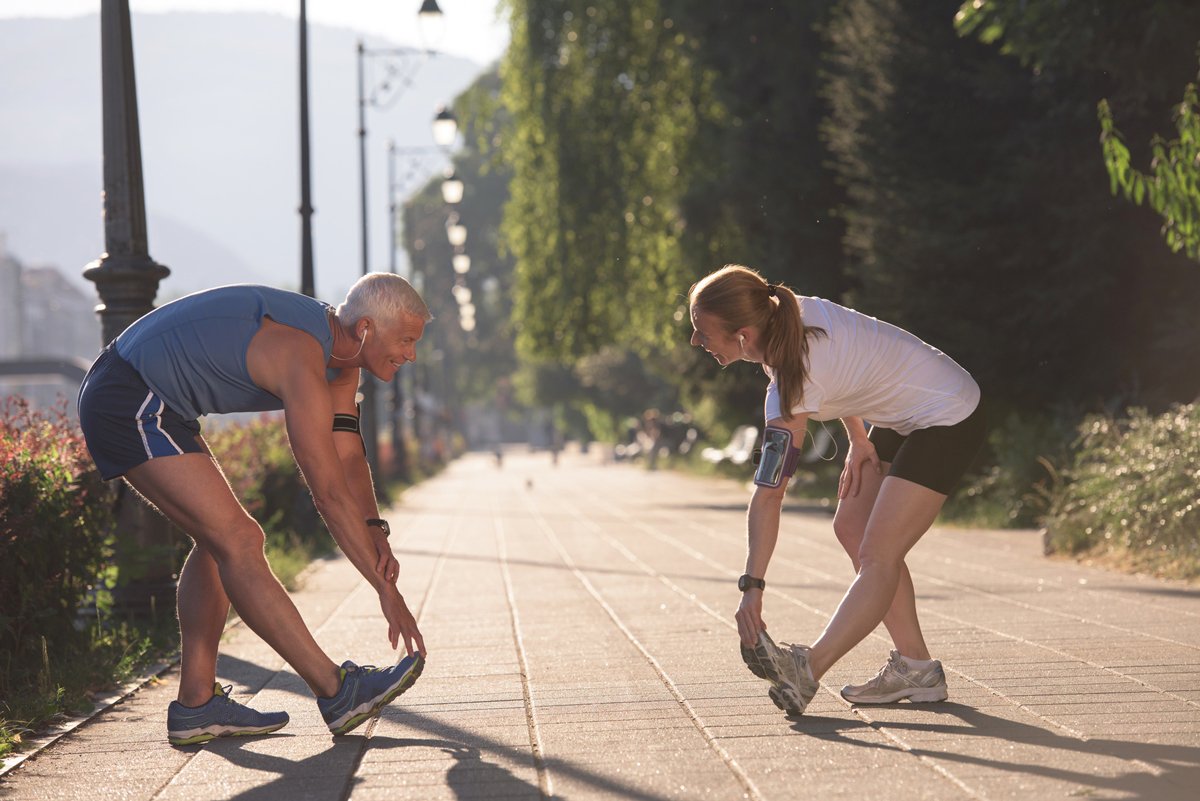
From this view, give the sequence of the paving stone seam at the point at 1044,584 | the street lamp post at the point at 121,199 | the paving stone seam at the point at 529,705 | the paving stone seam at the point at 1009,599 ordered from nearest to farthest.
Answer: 1. the paving stone seam at the point at 529,705
2. the paving stone seam at the point at 1009,599
3. the paving stone seam at the point at 1044,584
4. the street lamp post at the point at 121,199

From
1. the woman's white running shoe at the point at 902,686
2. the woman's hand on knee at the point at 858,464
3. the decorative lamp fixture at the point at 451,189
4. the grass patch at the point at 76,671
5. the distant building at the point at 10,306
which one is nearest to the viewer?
the woman's white running shoe at the point at 902,686

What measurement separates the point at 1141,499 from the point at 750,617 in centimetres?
733

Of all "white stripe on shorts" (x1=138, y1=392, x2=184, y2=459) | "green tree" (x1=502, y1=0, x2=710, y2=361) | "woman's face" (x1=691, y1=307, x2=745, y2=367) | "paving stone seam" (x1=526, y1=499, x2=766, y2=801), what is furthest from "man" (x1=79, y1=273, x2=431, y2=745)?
"green tree" (x1=502, y1=0, x2=710, y2=361)

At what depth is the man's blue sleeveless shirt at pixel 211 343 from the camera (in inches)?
211

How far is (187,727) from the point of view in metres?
5.71

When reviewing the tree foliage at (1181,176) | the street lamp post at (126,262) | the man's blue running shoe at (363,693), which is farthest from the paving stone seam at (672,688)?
the tree foliage at (1181,176)

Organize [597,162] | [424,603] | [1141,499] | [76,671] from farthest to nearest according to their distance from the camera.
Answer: [597,162]
[1141,499]
[424,603]
[76,671]

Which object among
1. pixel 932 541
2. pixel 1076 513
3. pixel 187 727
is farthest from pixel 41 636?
pixel 932 541

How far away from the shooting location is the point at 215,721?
575 cm

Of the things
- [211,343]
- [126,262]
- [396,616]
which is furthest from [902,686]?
[126,262]

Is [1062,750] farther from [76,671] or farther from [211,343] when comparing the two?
[76,671]

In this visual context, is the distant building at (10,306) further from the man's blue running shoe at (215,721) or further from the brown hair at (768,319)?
the brown hair at (768,319)

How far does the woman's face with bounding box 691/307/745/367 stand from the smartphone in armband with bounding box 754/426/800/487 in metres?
0.30

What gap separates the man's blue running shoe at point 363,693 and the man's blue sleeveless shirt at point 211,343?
0.99 m
